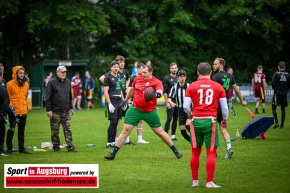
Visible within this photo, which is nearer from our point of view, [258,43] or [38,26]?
[38,26]

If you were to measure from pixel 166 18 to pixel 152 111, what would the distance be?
30969 millimetres

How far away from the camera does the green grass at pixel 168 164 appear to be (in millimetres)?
12062

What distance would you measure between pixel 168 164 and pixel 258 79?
60.6 ft

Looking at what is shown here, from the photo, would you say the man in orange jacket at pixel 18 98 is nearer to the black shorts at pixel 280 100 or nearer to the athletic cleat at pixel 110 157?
the athletic cleat at pixel 110 157

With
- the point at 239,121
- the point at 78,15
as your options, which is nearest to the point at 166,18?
the point at 78,15

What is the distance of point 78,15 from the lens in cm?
4119

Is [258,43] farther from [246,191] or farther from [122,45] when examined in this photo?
[246,191]

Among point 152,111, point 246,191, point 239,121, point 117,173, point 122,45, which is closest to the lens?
point 246,191

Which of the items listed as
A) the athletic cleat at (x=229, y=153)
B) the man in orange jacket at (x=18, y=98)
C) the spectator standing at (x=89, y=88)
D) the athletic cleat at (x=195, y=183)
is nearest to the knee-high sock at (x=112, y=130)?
the man in orange jacket at (x=18, y=98)

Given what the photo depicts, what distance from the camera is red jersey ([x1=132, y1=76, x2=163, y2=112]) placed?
15367mm

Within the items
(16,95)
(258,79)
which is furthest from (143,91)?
(258,79)

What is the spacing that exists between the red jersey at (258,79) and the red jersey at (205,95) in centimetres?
2089

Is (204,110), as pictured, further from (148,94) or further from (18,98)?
(18,98)

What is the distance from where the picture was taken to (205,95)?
11.8 m
